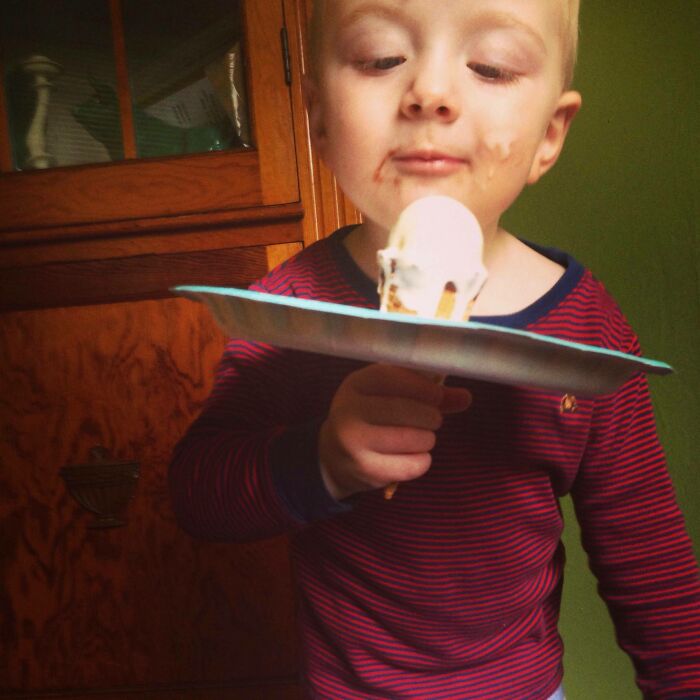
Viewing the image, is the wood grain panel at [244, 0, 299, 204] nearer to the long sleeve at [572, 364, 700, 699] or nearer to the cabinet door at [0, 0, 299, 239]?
the cabinet door at [0, 0, 299, 239]

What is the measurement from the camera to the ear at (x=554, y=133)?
0.59 m

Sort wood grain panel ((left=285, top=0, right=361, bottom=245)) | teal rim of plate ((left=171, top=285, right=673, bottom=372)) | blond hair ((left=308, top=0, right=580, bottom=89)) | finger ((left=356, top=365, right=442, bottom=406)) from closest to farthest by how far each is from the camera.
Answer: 1. teal rim of plate ((left=171, top=285, right=673, bottom=372))
2. finger ((left=356, top=365, right=442, bottom=406))
3. blond hair ((left=308, top=0, right=580, bottom=89))
4. wood grain panel ((left=285, top=0, right=361, bottom=245))

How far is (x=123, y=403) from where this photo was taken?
1089 mm

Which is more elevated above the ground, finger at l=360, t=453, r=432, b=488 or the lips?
the lips

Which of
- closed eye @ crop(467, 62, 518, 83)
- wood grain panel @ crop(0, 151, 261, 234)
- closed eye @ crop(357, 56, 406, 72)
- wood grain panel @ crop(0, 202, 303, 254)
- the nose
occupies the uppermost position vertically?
wood grain panel @ crop(0, 151, 261, 234)

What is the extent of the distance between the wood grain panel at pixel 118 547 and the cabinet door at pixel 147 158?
131mm

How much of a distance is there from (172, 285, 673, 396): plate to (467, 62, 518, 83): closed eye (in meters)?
0.22

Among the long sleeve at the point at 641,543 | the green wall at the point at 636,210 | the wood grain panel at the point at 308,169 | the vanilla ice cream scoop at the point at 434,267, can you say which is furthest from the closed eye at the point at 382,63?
the green wall at the point at 636,210

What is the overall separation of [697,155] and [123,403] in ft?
2.86

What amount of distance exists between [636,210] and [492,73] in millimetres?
699

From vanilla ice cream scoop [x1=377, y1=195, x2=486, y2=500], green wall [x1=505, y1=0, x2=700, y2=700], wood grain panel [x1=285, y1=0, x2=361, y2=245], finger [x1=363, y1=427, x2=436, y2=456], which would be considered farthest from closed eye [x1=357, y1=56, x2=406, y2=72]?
green wall [x1=505, y1=0, x2=700, y2=700]

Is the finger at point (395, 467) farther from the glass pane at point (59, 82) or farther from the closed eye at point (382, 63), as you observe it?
the glass pane at point (59, 82)

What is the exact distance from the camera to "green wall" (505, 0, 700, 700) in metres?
1.11

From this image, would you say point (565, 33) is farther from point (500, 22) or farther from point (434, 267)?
point (434, 267)
